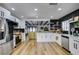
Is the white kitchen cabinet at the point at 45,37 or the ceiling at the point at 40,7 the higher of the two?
the ceiling at the point at 40,7

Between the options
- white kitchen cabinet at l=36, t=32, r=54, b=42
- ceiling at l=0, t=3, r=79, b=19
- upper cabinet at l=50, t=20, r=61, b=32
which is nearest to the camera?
ceiling at l=0, t=3, r=79, b=19

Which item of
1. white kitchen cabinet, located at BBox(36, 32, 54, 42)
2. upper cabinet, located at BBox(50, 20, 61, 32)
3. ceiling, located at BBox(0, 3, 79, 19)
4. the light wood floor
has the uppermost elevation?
ceiling, located at BBox(0, 3, 79, 19)

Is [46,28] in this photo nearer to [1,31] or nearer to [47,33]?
[47,33]

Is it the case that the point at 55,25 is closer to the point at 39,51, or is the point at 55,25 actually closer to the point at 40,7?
the point at 40,7

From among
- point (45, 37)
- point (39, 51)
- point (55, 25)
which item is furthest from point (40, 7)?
point (45, 37)

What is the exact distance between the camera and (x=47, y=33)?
9.48m

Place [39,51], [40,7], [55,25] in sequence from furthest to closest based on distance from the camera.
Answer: [55,25], [40,7], [39,51]

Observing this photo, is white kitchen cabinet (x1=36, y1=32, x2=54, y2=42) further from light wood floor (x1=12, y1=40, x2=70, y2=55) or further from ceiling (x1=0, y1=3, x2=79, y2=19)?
light wood floor (x1=12, y1=40, x2=70, y2=55)

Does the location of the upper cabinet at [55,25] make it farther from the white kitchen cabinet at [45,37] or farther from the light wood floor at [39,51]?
the light wood floor at [39,51]

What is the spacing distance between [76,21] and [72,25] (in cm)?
48

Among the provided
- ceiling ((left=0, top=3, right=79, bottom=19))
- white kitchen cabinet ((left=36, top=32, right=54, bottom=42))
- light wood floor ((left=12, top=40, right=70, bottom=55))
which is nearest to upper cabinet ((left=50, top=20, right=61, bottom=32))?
white kitchen cabinet ((left=36, top=32, right=54, bottom=42))

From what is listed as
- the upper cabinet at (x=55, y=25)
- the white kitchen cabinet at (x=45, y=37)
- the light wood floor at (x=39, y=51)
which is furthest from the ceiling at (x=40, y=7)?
the white kitchen cabinet at (x=45, y=37)

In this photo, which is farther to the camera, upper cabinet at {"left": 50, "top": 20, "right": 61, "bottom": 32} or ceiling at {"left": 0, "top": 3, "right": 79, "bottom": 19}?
upper cabinet at {"left": 50, "top": 20, "right": 61, "bottom": 32}

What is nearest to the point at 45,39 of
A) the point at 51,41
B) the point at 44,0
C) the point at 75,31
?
the point at 51,41
